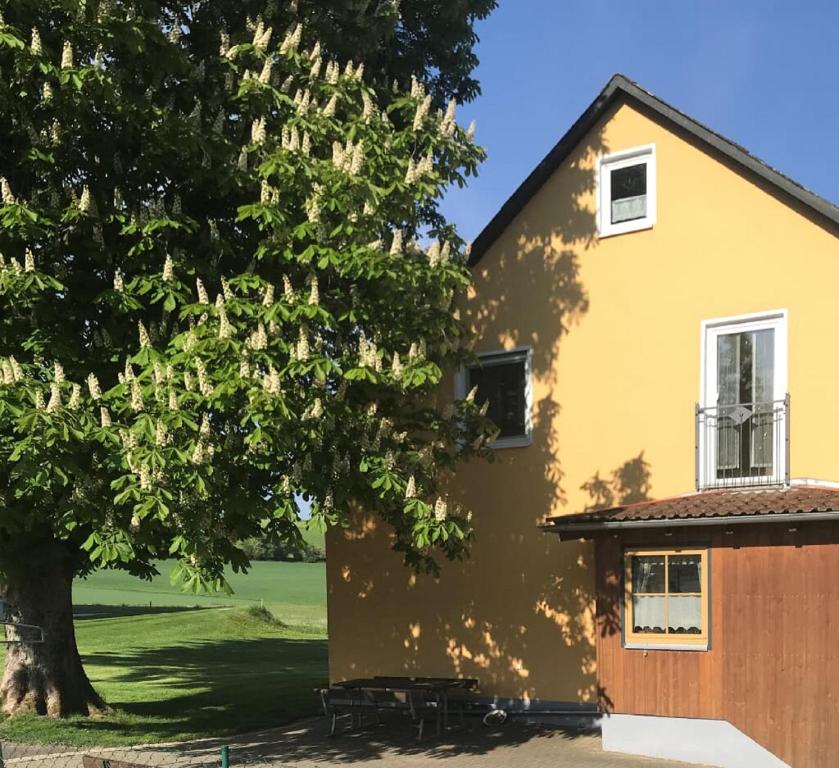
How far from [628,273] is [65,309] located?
Result: 803cm

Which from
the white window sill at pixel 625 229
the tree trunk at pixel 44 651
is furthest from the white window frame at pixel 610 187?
the tree trunk at pixel 44 651

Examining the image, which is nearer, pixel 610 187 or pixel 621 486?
pixel 621 486

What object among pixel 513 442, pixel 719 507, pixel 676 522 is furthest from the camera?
pixel 513 442

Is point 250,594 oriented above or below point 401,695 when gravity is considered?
below

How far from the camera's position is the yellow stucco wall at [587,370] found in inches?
599

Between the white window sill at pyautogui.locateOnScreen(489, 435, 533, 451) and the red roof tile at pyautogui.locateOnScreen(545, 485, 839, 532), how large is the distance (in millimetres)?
2072

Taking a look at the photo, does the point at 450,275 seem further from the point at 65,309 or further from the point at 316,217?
the point at 65,309

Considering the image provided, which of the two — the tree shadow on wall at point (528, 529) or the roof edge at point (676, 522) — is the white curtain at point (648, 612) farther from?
the tree shadow on wall at point (528, 529)

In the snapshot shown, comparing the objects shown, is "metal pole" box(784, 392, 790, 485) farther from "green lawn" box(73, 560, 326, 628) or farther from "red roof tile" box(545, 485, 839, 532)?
"green lawn" box(73, 560, 326, 628)

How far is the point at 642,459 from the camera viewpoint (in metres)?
16.4

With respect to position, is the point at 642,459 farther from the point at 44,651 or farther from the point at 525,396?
the point at 44,651

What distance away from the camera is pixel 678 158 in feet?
53.9

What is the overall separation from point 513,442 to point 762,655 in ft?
17.6

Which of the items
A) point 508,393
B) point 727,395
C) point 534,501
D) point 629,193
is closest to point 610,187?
point 629,193
